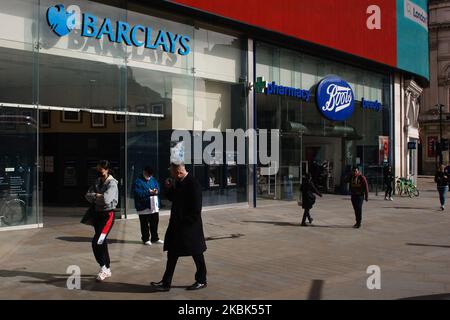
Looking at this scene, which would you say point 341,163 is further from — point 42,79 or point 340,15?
point 42,79

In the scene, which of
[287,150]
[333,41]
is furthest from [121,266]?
[333,41]

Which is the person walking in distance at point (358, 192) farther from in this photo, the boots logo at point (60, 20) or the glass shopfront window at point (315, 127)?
the boots logo at point (60, 20)

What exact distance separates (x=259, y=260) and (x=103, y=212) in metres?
3.16

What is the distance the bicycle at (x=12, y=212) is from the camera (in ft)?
40.6

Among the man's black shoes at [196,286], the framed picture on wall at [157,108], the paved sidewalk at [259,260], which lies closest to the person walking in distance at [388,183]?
the paved sidewalk at [259,260]

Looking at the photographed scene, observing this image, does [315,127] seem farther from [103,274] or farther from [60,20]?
[103,274]

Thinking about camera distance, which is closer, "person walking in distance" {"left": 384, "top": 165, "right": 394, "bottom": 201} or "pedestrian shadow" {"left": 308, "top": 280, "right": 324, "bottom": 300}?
"pedestrian shadow" {"left": 308, "top": 280, "right": 324, "bottom": 300}

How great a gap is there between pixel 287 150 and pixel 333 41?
5178 millimetres

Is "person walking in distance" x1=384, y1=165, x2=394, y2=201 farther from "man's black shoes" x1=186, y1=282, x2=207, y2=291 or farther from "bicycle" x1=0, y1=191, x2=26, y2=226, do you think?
"man's black shoes" x1=186, y1=282, x2=207, y2=291

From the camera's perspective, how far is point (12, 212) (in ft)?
41.2

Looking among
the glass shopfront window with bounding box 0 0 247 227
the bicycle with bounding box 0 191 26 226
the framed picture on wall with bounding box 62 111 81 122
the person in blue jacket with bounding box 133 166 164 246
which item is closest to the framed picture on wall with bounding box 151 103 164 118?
the glass shopfront window with bounding box 0 0 247 227

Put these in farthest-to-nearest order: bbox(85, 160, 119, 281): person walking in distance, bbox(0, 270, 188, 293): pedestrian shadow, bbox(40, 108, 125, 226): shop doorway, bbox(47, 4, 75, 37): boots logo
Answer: bbox(40, 108, 125, 226): shop doorway → bbox(47, 4, 75, 37): boots logo → bbox(85, 160, 119, 281): person walking in distance → bbox(0, 270, 188, 293): pedestrian shadow

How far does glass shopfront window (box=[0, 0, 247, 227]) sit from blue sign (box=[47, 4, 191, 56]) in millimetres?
43

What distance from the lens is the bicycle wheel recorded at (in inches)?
488
